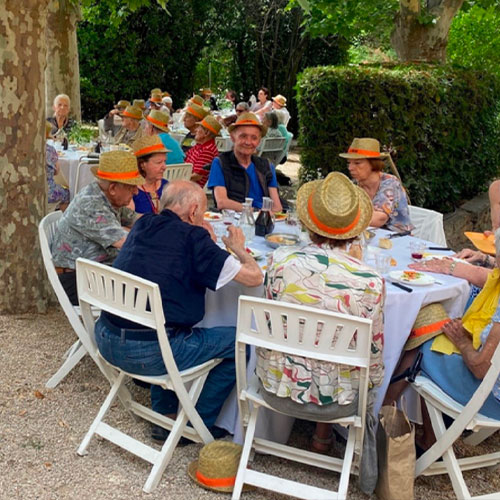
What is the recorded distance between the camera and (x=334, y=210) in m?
3.21

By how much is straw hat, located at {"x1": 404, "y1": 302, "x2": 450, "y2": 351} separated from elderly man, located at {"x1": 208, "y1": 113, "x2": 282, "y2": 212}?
233cm

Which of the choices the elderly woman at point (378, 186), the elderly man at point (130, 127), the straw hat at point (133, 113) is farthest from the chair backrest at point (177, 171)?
the straw hat at point (133, 113)

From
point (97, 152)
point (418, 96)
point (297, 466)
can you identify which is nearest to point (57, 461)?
point (297, 466)

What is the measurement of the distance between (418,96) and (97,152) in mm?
3647

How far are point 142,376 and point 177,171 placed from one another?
3272 mm

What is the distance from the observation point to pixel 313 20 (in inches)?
439

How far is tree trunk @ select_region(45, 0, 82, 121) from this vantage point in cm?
1260

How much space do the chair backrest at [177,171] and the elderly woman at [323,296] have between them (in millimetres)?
3273

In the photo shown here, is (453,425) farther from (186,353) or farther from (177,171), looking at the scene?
A: (177,171)

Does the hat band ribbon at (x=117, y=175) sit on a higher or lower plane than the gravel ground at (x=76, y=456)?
higher

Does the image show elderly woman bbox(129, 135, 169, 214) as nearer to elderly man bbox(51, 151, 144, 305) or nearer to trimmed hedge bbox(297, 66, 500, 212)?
elderly man bbox(51, 151, 144, 305)

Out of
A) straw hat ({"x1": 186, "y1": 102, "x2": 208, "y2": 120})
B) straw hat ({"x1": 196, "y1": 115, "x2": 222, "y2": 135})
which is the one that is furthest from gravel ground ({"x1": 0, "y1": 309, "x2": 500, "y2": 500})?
straw hat ({"x1": 186, "y1": 102, "x2": 208, "y2": 120})

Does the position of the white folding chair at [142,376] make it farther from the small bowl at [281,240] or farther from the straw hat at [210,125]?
the straw hat at [210,125]

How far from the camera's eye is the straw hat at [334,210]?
3199 millimetres
